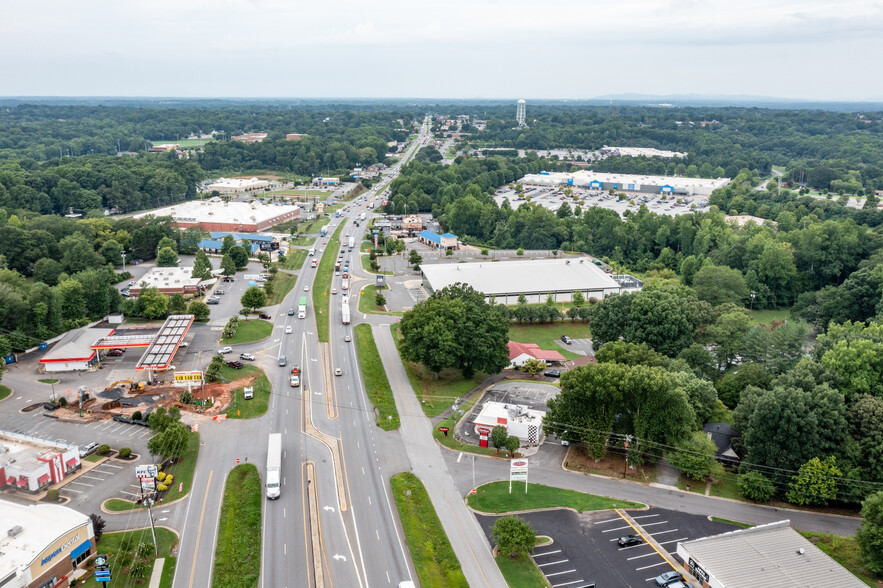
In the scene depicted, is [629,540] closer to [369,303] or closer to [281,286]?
[369,303]

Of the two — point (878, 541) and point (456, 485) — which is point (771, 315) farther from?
point (456, 485)

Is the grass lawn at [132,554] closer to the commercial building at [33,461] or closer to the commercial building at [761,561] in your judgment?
the commercial building at [33,461]

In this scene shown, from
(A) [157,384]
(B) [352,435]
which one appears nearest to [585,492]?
(B) [352,435]

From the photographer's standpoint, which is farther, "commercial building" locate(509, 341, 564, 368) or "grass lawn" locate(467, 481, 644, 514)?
"commercial building" locate(509, 341, 564, 368)

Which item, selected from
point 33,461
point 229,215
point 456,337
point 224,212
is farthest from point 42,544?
point 224,212

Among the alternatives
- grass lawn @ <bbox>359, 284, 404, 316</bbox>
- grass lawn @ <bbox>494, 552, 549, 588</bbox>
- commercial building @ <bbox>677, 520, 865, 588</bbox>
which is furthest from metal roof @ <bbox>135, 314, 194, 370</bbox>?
commercial building @ <bbox>677, 520, 865, 588</bbox>

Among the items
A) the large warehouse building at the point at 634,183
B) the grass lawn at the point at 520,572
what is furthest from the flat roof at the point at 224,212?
the grass lawn at the point at 520,572

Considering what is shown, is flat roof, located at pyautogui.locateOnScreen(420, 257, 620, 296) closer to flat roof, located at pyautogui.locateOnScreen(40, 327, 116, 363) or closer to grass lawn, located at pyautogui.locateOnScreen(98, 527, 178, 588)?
flat roof, located at pyautogui.locateOnScreen(40, 327, 116, 363)
